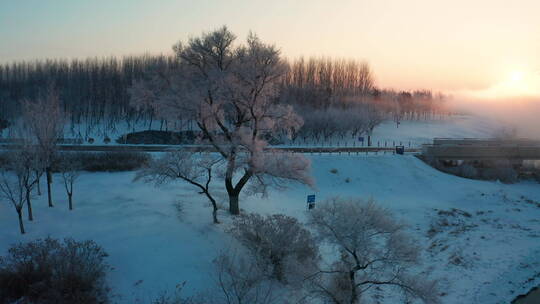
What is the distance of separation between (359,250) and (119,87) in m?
72.5

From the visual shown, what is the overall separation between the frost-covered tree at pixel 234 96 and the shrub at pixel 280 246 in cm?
472

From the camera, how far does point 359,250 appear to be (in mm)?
14469

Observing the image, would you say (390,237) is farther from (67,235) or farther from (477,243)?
(67,235)

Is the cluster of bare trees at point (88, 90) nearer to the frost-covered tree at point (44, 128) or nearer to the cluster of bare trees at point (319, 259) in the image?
the frost-covered tree at point (44, 128)

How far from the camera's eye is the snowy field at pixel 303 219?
16.8m

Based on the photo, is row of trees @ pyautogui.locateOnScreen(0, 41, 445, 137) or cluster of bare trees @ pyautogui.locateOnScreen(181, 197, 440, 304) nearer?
cluster of bare trees @ pyautogui.locateOnScreen(181, 197, 440, 304)

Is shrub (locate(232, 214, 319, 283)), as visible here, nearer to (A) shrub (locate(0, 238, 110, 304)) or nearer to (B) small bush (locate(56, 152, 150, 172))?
(A) shrub (locate(0, 238, 110, 304))

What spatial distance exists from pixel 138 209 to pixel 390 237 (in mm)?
13916

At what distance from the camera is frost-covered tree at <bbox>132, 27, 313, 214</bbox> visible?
20.2 metres

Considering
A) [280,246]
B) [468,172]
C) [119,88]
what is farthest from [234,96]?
[119,88]

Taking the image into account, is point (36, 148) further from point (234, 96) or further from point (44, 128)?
point (234, 96)

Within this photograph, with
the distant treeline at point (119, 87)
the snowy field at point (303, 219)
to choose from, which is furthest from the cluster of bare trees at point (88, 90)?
the snowy field at point (303, 219)

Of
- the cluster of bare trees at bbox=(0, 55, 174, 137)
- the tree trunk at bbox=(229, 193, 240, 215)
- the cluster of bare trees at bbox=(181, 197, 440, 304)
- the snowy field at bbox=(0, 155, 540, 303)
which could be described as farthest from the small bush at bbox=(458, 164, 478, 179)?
the cluster of bare trees at bbox=(0, 55, 174, 137)

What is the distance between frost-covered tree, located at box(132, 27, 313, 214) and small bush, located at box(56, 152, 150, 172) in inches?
460
